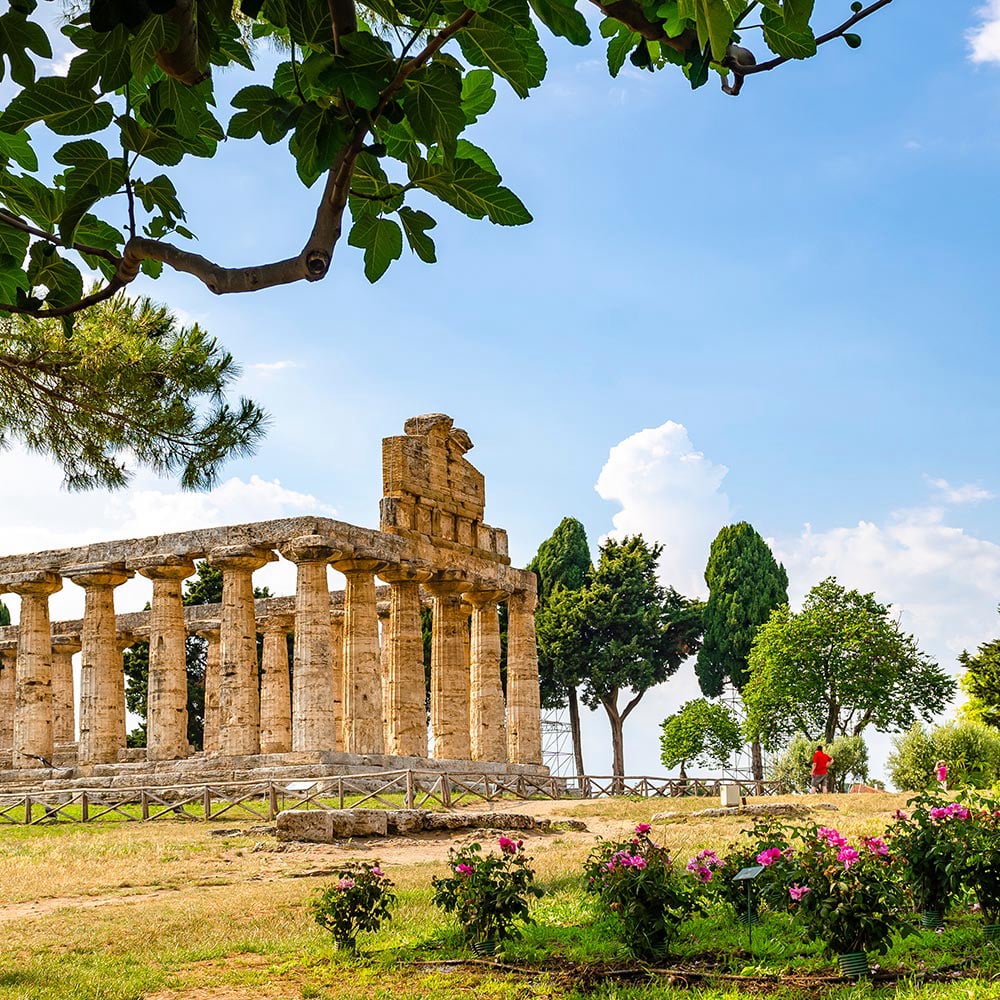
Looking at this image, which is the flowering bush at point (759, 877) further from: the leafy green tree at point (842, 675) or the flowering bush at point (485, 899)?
the leafy green tree at point (842, 675)

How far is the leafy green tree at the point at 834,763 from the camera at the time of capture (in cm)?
3916

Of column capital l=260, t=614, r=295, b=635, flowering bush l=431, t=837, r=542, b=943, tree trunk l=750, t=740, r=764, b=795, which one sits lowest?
tree trunk l=750, t=740, r=764, b=795

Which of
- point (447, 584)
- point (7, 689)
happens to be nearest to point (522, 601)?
point (447, 584)

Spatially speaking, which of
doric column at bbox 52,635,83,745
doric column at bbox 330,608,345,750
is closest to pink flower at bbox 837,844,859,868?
doric column at bbox 330,608,345,750

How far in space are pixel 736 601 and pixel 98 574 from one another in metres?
28.4

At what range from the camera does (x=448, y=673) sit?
3519cm

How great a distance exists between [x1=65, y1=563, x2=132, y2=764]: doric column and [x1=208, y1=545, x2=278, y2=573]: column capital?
358 centimetres

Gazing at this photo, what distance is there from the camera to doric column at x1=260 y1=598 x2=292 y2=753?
37.4m

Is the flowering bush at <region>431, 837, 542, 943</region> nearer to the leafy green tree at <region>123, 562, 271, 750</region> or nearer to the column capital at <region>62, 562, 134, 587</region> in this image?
the column capital at <region>62, 562, 134, 587</region>

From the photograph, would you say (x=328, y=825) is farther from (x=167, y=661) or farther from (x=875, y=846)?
(x=167, y=661)

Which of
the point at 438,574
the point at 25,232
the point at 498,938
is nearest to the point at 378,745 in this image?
the point at 438,574

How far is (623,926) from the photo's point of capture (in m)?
10.4

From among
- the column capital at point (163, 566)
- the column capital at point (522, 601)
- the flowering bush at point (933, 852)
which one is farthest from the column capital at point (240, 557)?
the flowering bush at point (933, 852)

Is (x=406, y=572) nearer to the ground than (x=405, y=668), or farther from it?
farther from it
